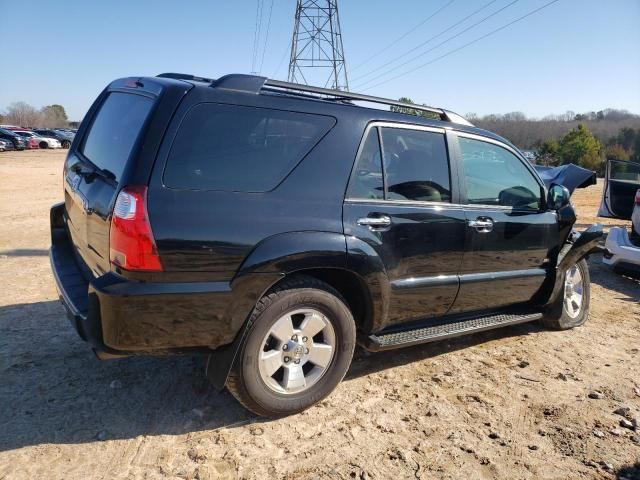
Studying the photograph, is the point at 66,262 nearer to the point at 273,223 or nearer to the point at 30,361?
the point at 30,361

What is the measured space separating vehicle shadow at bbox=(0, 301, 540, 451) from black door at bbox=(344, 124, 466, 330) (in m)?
0.68

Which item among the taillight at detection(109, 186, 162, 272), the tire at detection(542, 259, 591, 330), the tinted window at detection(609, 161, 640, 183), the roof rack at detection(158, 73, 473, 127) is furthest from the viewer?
the tinted window at detection(609, 161, 640, 183)

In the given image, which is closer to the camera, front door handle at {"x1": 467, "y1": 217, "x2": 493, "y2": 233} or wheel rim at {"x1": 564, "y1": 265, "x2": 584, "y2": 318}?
front door handle at {"x1": 467, "y1": 217, "x2": 493, "y2": 233}

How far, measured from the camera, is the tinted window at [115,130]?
8.80 feet

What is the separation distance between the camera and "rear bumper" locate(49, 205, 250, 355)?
2.45 meters

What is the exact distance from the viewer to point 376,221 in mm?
3107

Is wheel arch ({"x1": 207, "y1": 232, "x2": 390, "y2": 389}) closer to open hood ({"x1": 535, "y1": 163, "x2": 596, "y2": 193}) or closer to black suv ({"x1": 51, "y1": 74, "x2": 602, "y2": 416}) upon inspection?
black suv ({"x1": 51, "y1": 74, "x2": 602, "y2": 416})

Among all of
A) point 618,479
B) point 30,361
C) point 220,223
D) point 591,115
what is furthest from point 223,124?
point 591,115

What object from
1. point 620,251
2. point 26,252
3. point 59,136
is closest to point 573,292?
point 620,251

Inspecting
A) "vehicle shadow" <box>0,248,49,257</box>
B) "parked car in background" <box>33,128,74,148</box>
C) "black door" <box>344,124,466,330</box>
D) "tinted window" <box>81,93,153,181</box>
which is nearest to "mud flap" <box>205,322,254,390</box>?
"black door" <box>344,124,466,330</box>

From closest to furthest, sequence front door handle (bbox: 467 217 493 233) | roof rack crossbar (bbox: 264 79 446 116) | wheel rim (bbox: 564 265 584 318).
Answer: roof rack crossbar (bbox: 264 79 446 116)
front door handle (bbox: 467 217 493 233)
wheel rim (bbox: 564 265 584 318)

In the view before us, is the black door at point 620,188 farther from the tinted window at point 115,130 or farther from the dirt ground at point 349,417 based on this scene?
the tinted window at point 115,130

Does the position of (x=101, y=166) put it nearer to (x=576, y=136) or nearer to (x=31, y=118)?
(x=576, y=136)

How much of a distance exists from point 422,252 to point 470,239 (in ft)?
1.59
